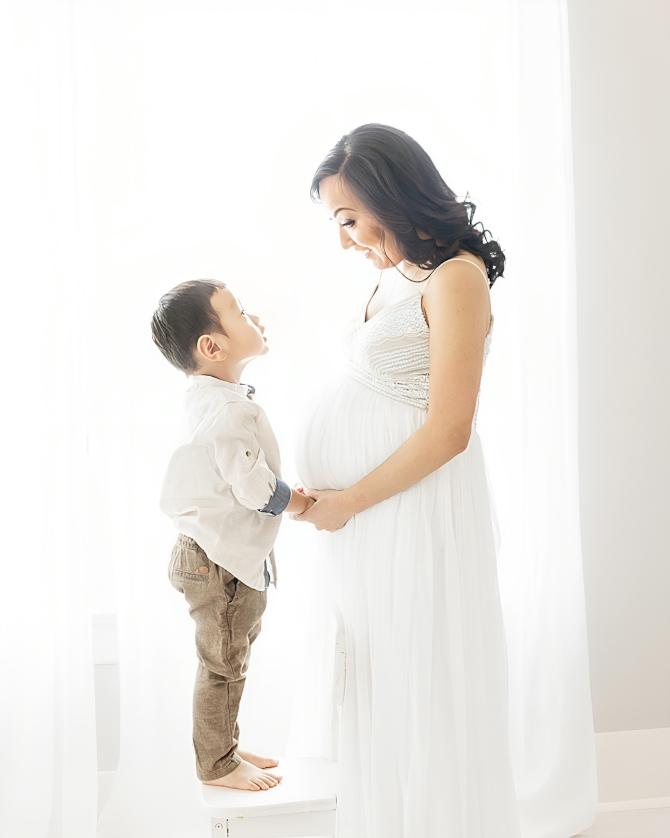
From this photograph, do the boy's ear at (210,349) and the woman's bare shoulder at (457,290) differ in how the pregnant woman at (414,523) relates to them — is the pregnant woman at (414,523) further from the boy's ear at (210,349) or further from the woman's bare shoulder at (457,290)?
the boy's ear at (210,349)

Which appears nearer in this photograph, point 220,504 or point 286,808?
point 286,808

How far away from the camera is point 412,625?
1.24 meters

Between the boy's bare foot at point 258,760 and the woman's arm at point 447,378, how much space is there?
0.56 metres

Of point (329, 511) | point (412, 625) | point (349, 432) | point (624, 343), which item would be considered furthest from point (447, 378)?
point (624, 343)

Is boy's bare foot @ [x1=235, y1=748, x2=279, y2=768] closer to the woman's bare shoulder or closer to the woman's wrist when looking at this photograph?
the woman's wrist

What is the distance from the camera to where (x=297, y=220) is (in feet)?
6.05

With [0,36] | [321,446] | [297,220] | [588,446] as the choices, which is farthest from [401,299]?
[0,36]

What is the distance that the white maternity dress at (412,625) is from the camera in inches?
48.1

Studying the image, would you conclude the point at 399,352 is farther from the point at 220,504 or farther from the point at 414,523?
the point at 220,504

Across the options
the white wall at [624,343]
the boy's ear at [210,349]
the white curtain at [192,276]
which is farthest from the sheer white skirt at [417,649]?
the white wall at [624,343]

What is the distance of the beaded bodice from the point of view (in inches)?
50.3

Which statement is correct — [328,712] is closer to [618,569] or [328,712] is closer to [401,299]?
[401,299]

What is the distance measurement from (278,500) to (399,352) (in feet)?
1.14

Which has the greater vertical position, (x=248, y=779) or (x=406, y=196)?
(x=406, y=196)
